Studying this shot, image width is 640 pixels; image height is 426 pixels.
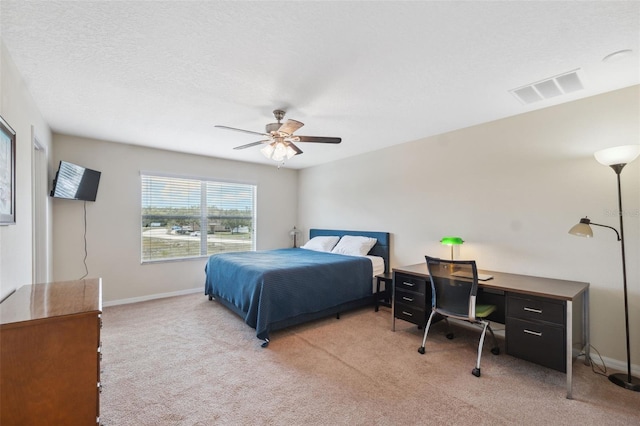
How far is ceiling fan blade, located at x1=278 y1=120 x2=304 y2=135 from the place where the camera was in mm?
2564

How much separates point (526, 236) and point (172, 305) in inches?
186

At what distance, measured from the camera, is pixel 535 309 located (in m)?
2.29

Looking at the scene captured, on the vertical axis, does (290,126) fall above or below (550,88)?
below

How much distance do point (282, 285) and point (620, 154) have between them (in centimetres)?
319

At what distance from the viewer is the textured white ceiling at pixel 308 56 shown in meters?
1.58

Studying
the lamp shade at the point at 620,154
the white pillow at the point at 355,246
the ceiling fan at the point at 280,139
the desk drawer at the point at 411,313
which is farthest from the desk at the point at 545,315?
the ceiling fan at the point at 280,139

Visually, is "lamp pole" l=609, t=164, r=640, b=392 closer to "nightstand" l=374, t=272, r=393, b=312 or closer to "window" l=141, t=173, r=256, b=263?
"nightstand" l=374, t=272, r=393, b=312

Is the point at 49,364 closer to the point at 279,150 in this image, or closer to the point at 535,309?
the point at 279,150

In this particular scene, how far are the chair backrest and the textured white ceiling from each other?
1.60 meters

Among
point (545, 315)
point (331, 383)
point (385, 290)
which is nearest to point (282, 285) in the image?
point (331, 383)

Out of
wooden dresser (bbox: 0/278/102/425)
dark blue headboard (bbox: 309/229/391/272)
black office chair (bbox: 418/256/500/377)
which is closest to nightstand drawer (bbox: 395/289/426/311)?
black office chair (bbox: 418/256/500/377)

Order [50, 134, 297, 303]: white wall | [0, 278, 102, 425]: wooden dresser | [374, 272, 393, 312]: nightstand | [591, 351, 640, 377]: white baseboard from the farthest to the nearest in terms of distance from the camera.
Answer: [374, 272, 393, 312]: nightstand < [50, 134, 297, 303]: white wall < [591, 351, 640, 377]: white baseboard < [0, 278, 102, 425]: wooden dresser

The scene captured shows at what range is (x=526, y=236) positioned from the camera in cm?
301

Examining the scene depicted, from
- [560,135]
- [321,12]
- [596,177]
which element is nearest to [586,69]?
[560,135]
